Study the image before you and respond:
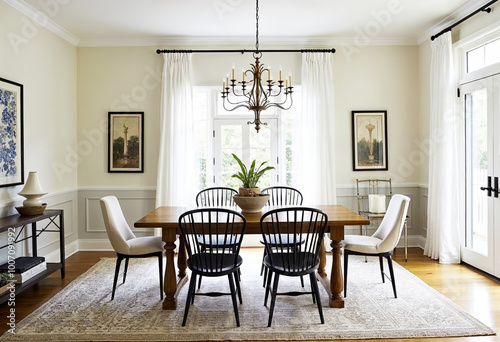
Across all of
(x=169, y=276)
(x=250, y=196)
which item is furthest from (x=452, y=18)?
(x=169, y=276)

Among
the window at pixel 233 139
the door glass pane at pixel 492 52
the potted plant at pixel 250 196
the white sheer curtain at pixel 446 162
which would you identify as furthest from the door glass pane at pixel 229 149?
the door glass pane at pixel 492 52

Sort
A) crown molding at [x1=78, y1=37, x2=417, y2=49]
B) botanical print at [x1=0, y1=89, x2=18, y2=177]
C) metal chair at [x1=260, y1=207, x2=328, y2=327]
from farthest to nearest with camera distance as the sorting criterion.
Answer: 1. crown molding at [x1=78, y1=37, x2=417, y2=49]
2. botanical print at [x1=0, y1=89, x2=18, y2=177]
3. metal chair at [x1=260, y1=207, x2=328, y2=327]

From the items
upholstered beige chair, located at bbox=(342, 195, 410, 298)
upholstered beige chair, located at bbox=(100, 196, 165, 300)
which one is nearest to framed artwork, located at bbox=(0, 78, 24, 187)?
upholstered beige chair, located at bbox=(100, 196, 165, 300)

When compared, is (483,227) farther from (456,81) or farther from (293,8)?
(293,8)

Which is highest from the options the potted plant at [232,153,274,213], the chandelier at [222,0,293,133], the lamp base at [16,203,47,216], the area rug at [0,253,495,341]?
the chandelier at [222,0,293,133]

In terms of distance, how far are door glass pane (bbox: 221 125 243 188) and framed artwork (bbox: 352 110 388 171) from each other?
1696mm

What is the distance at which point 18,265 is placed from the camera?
137 inches

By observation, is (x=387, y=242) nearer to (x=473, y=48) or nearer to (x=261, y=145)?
(x=261, y=145)

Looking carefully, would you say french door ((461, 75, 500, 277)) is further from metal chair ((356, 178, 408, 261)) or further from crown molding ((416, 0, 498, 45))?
metal chair ((356, 178, 408, 261))

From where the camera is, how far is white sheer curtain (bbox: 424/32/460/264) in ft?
14.8

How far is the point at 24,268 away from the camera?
3410 mm

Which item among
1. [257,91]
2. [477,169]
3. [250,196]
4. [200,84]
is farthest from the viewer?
[200,84]

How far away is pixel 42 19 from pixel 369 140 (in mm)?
4563

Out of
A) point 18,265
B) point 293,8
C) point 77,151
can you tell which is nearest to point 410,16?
point 293,8
